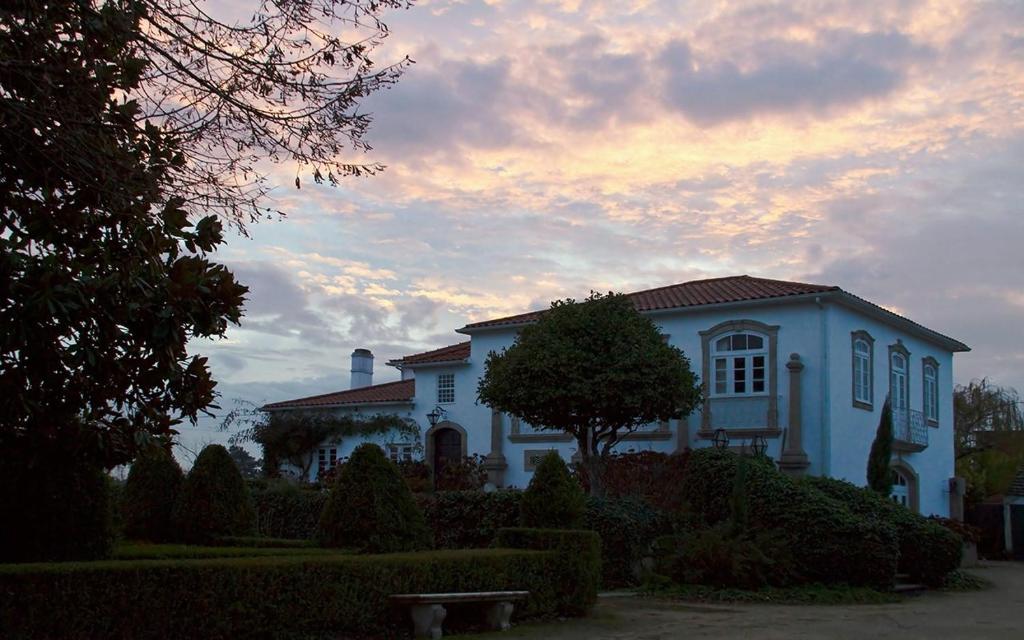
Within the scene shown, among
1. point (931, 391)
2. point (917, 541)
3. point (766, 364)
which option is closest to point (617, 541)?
point (917, 541)

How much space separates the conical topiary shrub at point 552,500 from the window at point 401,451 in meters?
18.0

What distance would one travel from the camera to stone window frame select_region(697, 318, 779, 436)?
2638cm

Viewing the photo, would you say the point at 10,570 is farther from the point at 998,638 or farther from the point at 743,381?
the point at 743,381

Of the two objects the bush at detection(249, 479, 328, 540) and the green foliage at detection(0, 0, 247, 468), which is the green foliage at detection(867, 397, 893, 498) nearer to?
the bush at detection(249, 479, 328, 540)

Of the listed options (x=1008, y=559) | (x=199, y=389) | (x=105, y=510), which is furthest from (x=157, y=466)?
(x=1008, y=559)

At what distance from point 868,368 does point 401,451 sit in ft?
46.2

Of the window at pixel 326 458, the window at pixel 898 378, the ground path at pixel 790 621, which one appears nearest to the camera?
the ground path at pixel 790 621

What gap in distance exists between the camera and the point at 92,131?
9.55 m

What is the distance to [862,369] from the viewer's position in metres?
27.8

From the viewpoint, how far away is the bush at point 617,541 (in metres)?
19.0

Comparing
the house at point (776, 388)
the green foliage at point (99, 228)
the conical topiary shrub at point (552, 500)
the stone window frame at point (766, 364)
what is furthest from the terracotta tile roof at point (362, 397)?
the green foliage at point (99, 228)

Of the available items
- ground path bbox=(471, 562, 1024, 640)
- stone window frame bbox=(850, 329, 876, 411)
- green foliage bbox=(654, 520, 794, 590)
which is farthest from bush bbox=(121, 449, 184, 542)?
stone window frame bbox=(850, 329, 876, 411)

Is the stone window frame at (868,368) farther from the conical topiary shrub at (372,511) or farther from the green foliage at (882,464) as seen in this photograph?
the conical topiary shrub at (372,511)

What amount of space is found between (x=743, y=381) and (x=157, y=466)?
14.2m
